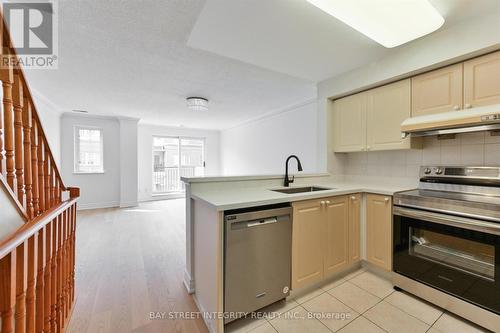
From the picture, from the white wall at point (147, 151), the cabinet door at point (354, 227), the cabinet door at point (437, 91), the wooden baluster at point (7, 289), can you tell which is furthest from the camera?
the white wall at point (147, 151)

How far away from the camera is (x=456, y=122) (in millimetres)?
1632

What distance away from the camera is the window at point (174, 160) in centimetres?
658

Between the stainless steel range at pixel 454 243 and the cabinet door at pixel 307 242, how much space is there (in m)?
0.71

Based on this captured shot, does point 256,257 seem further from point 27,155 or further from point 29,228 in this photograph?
point 27,155

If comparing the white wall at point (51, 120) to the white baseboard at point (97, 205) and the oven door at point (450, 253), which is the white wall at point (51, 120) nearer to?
the white baseboard at point (97, 205)

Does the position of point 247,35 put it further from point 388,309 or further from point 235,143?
point 235,143

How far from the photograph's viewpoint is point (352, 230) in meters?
2.11

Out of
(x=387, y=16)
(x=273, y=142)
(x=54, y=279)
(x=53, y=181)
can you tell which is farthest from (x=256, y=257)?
(x=273, y=142)

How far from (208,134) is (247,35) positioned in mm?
5731

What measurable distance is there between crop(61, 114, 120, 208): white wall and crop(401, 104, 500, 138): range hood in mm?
6163

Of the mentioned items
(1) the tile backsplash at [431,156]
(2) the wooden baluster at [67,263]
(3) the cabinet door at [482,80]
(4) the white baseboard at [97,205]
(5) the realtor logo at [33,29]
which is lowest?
(4) the white baseboard at [97,205]

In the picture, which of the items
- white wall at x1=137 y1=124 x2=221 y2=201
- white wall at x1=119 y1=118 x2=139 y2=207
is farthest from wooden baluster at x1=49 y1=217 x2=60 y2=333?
white wall at x1=137 y1=124 x2=221 y2=201

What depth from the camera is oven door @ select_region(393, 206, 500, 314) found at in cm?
138

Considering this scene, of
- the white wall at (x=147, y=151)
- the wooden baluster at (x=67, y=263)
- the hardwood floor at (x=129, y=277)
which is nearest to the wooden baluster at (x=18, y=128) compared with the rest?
the wooden baluster at (x=67, y=263)
